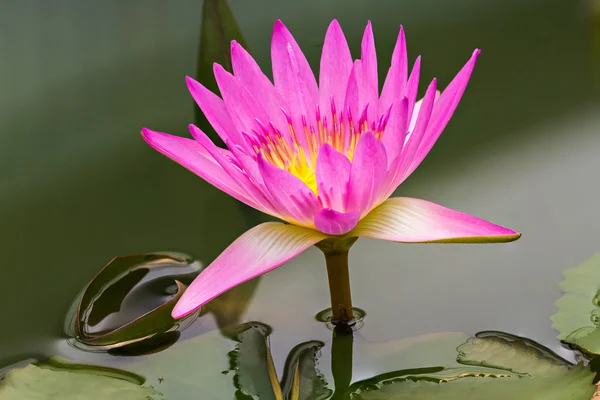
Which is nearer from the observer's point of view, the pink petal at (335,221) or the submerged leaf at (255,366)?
the pink petal at (335,221)

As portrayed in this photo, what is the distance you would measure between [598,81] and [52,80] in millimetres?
1250

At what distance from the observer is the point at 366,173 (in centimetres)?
76

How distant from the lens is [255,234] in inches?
32.4

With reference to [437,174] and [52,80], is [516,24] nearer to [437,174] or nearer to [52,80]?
[437,174]

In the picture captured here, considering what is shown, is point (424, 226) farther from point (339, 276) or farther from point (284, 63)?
point (284, 63)

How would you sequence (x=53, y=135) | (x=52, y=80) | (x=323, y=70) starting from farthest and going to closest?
(x=52, y=80)
(x=53, y=135)
(x=323, y=70)

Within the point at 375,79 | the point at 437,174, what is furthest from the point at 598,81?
the point at 375,79

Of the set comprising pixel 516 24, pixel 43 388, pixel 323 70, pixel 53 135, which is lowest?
pixel 43 388

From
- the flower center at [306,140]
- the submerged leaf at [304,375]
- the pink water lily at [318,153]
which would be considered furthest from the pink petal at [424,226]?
the submerged leaf at [304,375]

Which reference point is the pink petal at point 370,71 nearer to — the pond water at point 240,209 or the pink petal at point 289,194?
the pink petal at point 289,194

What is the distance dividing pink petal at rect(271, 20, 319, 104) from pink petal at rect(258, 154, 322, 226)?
214mm

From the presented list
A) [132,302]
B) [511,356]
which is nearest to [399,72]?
[511,356]

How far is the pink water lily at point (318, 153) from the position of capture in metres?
0.76

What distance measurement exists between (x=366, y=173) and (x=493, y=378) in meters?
0.30
